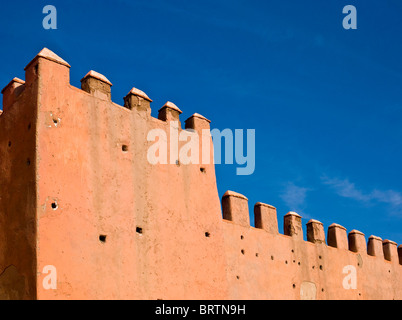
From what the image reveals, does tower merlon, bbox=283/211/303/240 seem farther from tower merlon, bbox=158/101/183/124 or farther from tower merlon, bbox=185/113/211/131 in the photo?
tower merlon, bbox=158/101/183/124

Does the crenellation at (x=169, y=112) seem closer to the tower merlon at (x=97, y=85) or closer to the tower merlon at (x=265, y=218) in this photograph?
the tower merlon at (x=97, y=85)

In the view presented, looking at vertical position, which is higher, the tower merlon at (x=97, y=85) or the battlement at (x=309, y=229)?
the tower merlon at (x=97, y=85)

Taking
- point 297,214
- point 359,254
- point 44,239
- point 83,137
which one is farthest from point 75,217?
point 359,254

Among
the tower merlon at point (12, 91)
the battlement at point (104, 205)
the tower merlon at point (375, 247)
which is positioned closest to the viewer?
the battlement at point (104, 205)

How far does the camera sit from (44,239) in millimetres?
10258

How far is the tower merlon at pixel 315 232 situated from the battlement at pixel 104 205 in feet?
9.60

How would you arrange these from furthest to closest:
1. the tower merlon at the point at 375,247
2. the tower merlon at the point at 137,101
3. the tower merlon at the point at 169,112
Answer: the tower merlon at the point at 375,247 < the tower merlon at the point at 169,112 < the tower merlon at the point at 137,101

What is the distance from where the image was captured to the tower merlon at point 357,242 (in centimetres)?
1889

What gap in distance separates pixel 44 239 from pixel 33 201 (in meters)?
0.70

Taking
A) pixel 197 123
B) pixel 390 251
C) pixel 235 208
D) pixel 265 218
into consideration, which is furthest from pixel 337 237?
pixel 197 123

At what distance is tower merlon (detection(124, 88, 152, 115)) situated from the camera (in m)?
12.7

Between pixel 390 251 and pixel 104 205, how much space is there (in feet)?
39.6

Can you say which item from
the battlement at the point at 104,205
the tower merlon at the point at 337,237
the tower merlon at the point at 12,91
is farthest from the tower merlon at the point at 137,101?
the tower merlon at the point at 337,237
